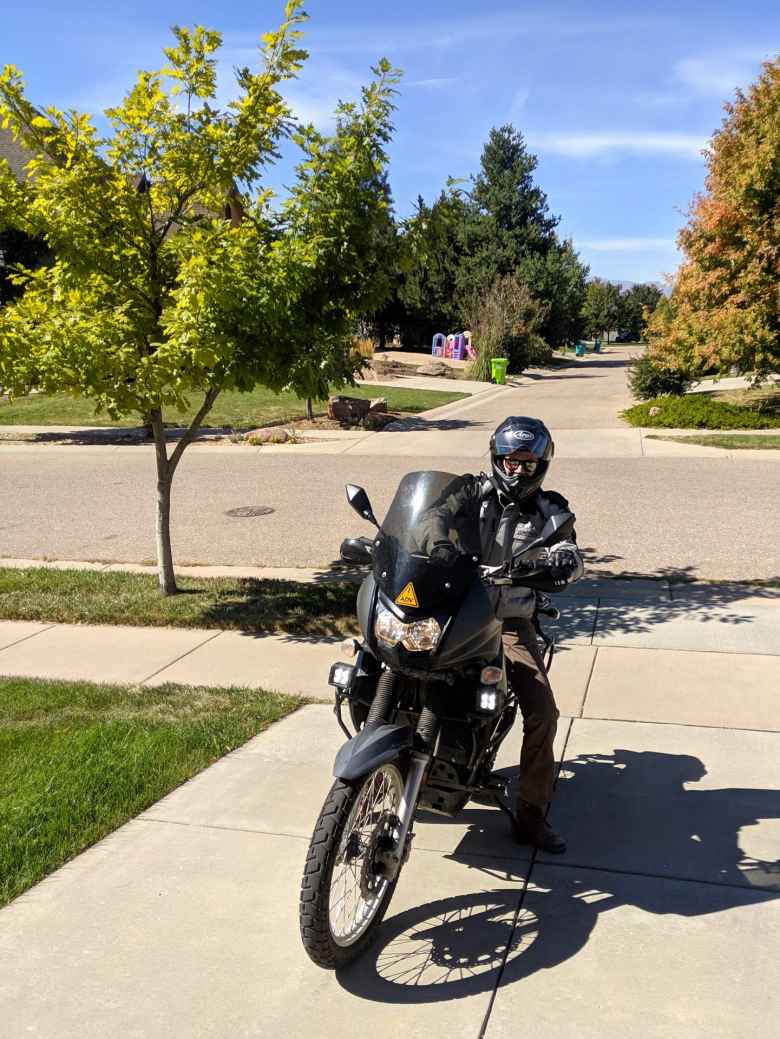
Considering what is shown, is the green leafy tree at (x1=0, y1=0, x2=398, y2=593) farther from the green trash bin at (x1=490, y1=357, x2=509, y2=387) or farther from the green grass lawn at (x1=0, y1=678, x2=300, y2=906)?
the green trash bin at (x1=490, y1=357, x2=509, y2=387)

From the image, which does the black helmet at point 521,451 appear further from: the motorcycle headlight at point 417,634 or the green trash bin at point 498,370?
the green trash bin at point 498,370

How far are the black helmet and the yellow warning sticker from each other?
86 centimetres

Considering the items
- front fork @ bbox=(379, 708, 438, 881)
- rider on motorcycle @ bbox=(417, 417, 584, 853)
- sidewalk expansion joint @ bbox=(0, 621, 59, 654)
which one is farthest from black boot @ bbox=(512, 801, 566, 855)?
sidewalk expansion joint @ bbox=(0, 621, 59, 654)

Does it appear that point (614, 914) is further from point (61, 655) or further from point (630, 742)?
point (61, 655)

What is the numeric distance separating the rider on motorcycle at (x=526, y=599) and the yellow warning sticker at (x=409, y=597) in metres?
0.52

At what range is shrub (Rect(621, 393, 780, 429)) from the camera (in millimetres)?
18453

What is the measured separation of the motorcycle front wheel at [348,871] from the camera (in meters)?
2.96

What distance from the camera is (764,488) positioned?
1247 cm

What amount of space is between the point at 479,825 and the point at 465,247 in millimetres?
45743

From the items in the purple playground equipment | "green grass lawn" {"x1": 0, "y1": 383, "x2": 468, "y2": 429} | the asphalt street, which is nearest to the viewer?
the asphalt street

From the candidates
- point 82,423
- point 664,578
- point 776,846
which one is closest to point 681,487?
point 664,578

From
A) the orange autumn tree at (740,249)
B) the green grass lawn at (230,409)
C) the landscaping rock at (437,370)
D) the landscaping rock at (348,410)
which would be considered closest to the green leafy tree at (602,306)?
the landscaping rock at (437,370)

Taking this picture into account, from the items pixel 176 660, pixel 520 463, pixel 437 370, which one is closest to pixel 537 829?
pixel 520 463

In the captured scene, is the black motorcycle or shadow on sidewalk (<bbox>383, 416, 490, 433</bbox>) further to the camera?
shadow on sidewalk (<bbox>383, 416, 490, 433</bbox>)
